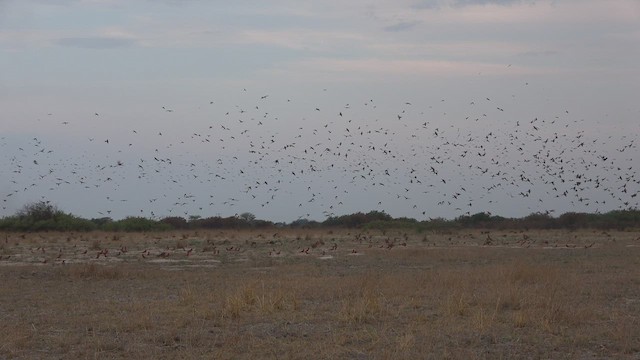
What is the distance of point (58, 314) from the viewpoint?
47.4ft

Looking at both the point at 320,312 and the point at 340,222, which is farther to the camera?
the point at 340,222

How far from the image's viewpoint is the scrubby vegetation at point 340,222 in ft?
194

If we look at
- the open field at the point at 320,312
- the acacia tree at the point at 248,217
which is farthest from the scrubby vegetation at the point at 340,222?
the open field at the point at 320,312

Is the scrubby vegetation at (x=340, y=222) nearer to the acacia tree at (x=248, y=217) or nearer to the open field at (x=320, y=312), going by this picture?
the acacia tree at (x=248, y=217)

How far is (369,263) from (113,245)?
14.9 meters

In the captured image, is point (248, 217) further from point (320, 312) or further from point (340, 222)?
point (320, 312)

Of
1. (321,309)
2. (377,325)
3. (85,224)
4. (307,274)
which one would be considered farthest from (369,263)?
(85,224)

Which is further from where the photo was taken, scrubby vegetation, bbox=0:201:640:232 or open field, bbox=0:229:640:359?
scrubby vegetation, bbox=0:201:640:232

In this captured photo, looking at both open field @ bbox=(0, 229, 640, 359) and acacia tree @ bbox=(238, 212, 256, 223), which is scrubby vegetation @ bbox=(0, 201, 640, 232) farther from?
open field @ bbox=(0, 229, 640, 359)

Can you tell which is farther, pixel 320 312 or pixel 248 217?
pixel 248 217

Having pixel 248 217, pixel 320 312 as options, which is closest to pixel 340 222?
pixel 248 217

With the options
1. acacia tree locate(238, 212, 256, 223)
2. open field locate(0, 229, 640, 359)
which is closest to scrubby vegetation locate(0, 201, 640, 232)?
acacia tree locate(238, 212, 256, 223)

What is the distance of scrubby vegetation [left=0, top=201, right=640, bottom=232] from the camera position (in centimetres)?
5925

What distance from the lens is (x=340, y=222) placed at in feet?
257
